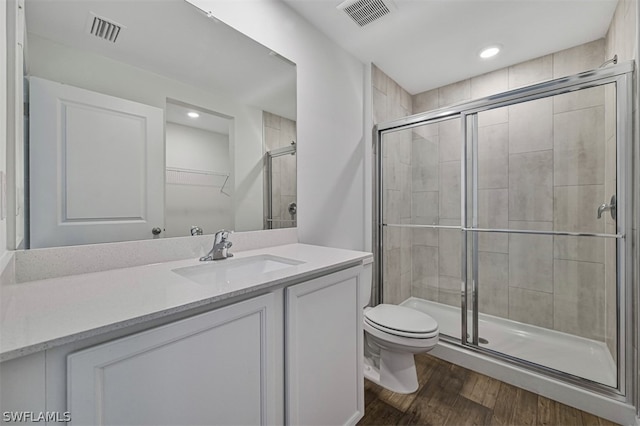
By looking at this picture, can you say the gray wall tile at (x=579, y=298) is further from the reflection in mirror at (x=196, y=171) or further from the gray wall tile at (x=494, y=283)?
the reflection in mirror at (x=196, y=171)

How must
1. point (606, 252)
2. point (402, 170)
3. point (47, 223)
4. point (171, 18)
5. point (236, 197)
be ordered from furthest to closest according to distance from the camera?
point (402, 170) → point (606, 252) → point (236, 197) → point (171, 18) → point (47, 223)

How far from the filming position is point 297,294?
3.18ft

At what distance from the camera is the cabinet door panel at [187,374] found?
55cm

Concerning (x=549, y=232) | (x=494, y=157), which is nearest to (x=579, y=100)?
(x=494, y=157)

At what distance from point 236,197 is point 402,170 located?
5.45 ft

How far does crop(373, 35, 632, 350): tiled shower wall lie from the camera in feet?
5.89

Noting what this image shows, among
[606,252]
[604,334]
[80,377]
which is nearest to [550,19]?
[606,252]

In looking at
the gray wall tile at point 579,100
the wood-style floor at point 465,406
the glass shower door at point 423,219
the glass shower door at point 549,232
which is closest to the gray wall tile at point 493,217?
the glass shower door at point 549,232

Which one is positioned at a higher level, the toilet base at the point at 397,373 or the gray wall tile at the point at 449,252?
the gray wall tile at the point at 449,252

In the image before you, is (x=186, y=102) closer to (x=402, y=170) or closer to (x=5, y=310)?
(x=5, y=310)

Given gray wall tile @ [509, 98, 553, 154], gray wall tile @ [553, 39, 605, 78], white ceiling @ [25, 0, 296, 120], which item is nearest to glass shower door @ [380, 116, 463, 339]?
gray wall tile @ [509, 98, 553, 154]

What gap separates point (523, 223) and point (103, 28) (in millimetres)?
2781

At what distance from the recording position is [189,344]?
27.1 inches

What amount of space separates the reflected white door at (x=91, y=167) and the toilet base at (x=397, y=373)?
152cm
